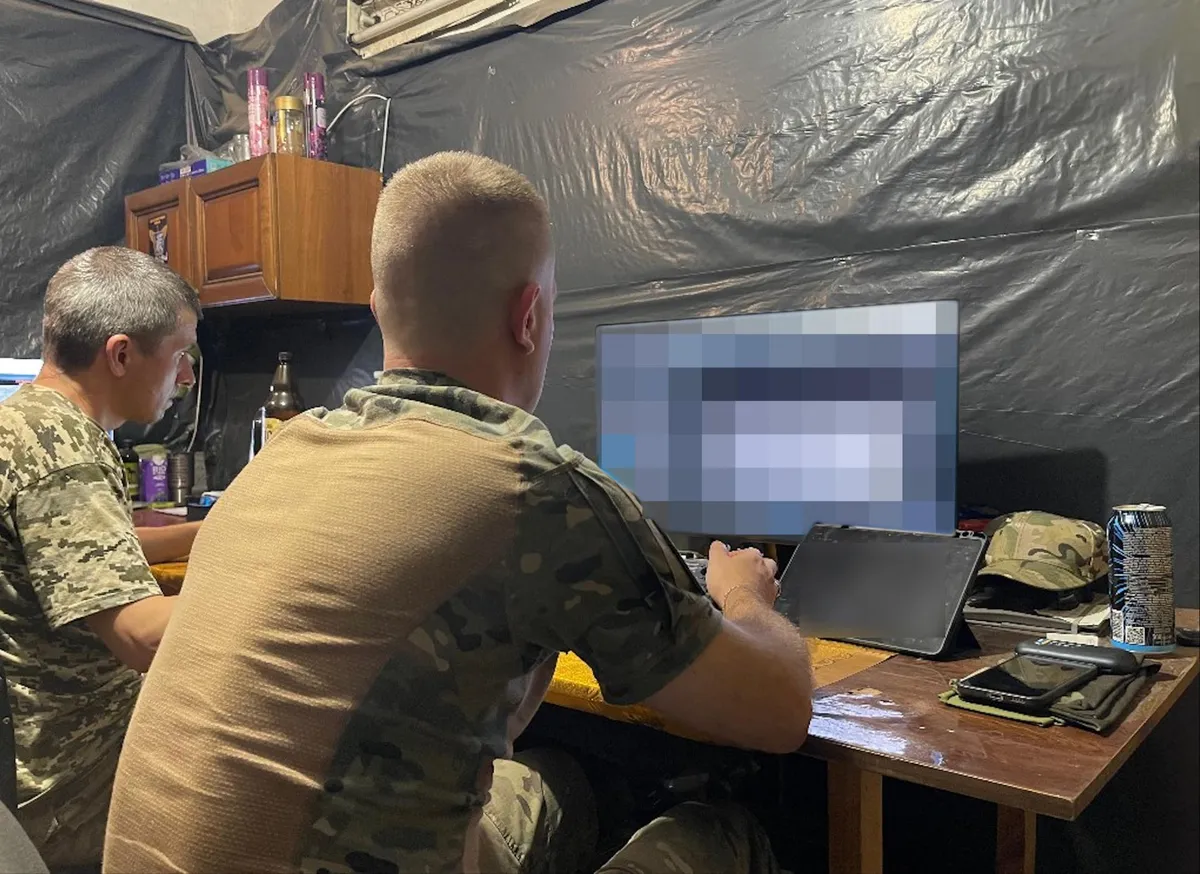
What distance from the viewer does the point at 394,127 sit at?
100 inches

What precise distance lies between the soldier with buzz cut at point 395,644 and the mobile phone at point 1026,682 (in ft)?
0.77

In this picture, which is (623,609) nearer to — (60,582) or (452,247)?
(452,247)

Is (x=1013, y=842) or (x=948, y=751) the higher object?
(x=948, y=751)

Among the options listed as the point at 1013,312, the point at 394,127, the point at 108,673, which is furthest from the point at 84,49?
the point at 1013,312

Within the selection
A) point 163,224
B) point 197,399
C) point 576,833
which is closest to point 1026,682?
point 576,833

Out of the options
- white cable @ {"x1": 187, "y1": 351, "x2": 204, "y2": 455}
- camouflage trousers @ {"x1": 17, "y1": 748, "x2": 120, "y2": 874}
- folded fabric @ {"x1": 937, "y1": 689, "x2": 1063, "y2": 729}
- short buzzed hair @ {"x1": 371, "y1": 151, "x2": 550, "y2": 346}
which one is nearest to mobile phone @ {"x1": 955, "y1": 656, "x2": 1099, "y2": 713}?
folded fabric @ {"x1": 937, "y1": 689, "x2": 1063, "y2": 729}

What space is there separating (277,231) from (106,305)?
3.11ft

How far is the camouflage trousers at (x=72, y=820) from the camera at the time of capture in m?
1.28

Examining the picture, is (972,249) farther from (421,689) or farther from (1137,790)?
(421,689)

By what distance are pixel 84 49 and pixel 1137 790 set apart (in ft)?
10.4

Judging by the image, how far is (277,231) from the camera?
237 centimetres

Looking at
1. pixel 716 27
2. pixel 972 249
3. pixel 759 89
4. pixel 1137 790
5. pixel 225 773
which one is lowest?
pixel 1137 790

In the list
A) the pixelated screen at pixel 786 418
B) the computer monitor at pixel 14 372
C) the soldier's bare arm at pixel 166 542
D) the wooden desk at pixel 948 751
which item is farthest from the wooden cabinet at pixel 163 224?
the wooden desk at pixel 948 751

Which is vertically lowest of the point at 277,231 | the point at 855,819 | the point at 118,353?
the point at 855,819
